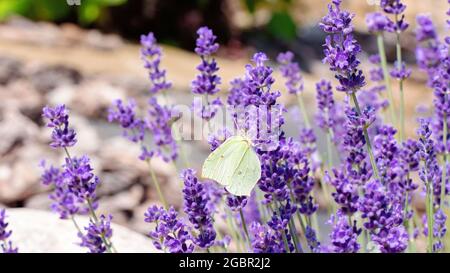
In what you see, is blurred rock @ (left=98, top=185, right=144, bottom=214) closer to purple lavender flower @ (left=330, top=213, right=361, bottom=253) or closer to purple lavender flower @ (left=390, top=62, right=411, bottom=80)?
purple lavender flower @ (left=390, top=62, right=411, bottom=80)

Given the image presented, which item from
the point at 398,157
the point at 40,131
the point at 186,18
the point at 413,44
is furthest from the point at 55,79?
the point at 413,44

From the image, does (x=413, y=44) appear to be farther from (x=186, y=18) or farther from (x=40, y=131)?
(x=40, y=131)

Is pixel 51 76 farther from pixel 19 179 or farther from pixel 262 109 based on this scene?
pixel 262 109

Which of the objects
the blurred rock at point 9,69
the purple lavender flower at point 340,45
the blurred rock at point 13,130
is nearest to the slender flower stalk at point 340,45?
the purple lavender flower at point 340,45

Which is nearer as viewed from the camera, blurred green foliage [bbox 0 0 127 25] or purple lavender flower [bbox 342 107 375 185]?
purple lavender flower [bbox 342 107 375 185]

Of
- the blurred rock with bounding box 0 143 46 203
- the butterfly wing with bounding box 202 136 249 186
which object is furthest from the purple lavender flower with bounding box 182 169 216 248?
the blurred rock with bounding box 0 143 46 203
